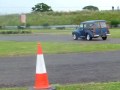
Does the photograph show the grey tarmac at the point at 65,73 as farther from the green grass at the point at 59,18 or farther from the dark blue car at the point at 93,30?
the green grass at the point at 59,18

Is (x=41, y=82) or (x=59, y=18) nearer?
(x=41, y=82)

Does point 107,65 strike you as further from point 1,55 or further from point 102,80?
point 1,55

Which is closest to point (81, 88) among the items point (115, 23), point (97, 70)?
point (97, 70)

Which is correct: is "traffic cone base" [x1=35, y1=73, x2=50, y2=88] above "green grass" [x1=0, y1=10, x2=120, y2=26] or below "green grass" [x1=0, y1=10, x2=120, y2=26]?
above

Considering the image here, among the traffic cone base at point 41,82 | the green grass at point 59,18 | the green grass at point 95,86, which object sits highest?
the traffic cone base at point 41,82

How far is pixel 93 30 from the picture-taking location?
35.6 m

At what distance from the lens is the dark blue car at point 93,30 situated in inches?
1399

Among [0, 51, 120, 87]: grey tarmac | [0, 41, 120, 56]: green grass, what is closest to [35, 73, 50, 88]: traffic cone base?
[0, 51, 120, 87]: grey tarmac

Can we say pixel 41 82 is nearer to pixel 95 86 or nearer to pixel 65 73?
pixel 95 86

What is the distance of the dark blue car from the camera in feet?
117

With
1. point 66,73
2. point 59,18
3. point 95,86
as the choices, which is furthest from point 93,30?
point 59,18

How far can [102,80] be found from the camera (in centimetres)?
1003

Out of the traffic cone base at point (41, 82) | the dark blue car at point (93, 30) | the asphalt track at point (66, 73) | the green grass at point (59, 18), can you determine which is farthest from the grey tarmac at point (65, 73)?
the green grass at point (59, 18)

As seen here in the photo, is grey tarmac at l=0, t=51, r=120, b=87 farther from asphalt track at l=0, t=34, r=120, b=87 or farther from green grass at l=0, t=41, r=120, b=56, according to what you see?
green grass at l=0, t=41, r=120, b=56
